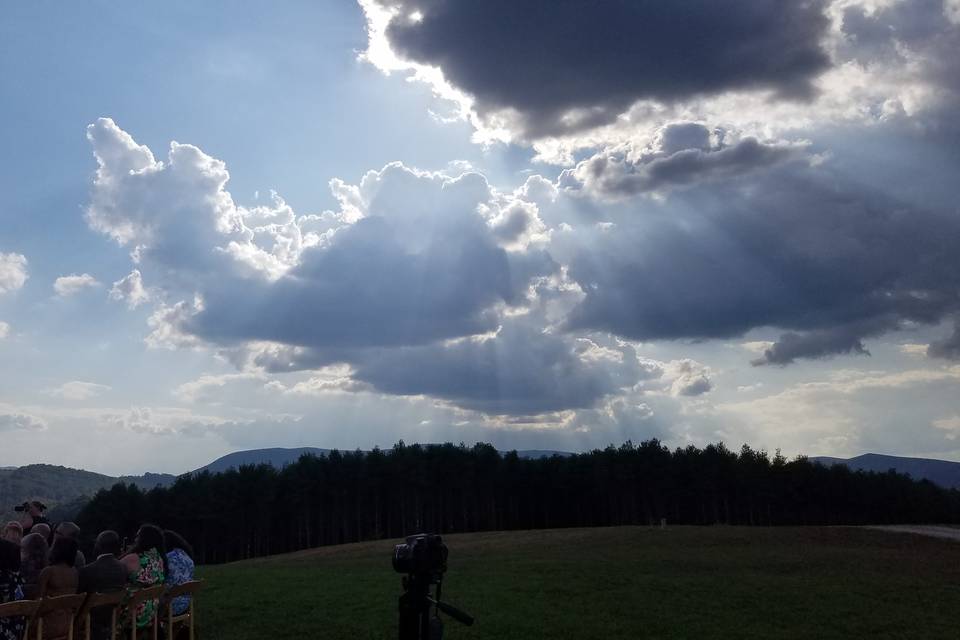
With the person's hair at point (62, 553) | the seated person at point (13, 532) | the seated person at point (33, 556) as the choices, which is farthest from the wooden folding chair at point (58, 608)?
the seated person at point (13, 532)

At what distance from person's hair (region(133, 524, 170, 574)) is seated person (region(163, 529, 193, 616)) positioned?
0.43 ft

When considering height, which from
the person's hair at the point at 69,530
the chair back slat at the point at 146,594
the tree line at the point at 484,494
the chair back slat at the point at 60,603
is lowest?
the tree line at the point at 484,494

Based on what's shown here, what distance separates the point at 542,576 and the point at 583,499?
77.2 metres

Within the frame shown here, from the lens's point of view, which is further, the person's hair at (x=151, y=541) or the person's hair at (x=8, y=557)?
the person's hair at (x=151, y=541)

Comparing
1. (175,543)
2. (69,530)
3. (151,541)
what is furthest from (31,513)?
(151,541)

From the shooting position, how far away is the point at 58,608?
8203 millimetres

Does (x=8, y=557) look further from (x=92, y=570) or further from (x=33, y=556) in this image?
(x=33, y=556)

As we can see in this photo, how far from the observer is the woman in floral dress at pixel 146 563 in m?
10.8

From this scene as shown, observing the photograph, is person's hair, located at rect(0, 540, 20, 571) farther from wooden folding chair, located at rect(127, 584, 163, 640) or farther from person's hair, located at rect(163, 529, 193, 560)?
person's hair, located at rect(163, 529, 193, 560)

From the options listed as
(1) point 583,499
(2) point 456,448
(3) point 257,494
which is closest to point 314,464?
(3) point 257,494

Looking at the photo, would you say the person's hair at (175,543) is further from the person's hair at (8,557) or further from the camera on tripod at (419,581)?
the camera on tripod at (419,581)

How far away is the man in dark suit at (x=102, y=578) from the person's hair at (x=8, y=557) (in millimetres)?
760

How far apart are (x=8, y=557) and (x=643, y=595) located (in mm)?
20966

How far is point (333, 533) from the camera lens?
10444cm
